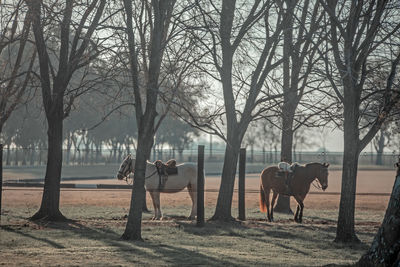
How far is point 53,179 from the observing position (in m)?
19.2

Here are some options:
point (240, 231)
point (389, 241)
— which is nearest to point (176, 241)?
point (240, 231)

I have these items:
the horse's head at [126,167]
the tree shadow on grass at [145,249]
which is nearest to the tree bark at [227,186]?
the horse's head at [126,167]

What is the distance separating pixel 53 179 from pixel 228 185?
5.11m

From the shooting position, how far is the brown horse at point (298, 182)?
19.8 metres

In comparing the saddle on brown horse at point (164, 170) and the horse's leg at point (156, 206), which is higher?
the saddle on brown horse at point (164, 170)

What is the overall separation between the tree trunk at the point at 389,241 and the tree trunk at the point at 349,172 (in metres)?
5.33

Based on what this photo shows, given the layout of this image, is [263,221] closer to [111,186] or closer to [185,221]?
[185,221]

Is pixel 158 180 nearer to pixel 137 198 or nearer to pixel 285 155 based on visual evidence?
pixel 285 155

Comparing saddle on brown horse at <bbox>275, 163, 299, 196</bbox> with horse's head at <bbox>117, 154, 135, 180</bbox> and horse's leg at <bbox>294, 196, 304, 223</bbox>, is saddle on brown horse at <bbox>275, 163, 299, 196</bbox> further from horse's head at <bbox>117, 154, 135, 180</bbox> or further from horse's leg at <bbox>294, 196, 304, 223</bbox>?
horse's head at <bbox>117, 154, 135, 180</bbox>

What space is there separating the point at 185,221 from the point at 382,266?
10.9 m

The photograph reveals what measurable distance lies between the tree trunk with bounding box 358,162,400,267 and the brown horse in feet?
33.7

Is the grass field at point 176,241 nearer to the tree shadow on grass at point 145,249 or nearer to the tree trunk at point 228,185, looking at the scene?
the tree shadow on grass at point 145,249

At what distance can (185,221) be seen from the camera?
1956 cm

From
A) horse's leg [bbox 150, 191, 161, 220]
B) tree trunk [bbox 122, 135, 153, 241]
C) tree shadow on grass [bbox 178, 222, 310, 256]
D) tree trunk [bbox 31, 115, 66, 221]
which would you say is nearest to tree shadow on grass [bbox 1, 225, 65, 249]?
tree trunk [bbox 122, 135, 153, 241]
